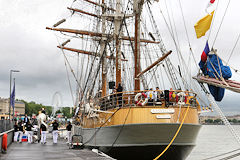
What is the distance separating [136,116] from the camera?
1455 centimetres

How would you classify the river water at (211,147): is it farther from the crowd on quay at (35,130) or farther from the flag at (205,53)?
the flag at (205,53)

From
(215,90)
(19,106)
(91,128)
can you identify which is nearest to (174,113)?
(215,90)

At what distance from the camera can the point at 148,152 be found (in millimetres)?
14656

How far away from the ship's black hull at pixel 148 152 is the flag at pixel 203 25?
6801 mm

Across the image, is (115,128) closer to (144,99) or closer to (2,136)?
(144,99)

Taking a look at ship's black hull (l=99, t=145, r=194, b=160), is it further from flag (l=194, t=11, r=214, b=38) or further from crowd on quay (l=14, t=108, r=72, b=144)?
crowd on quay (l=14, t=108, r=72, b=144)

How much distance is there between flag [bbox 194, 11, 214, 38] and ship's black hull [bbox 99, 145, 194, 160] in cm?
680

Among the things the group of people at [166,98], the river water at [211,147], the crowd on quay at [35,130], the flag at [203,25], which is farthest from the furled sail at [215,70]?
the river water at [211,147]

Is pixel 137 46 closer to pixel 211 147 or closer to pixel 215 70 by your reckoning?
pixel 215 70

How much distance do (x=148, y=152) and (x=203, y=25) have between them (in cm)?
739

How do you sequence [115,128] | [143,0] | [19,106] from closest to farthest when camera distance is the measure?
[115,128], [143,0], [19,106]

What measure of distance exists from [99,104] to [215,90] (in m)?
10.8

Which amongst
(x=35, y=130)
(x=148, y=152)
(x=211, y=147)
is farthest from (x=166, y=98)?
(x=211, y=147)

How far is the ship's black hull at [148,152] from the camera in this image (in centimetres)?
1462
